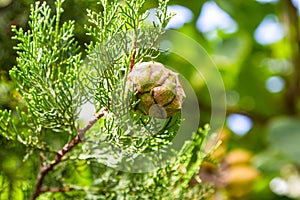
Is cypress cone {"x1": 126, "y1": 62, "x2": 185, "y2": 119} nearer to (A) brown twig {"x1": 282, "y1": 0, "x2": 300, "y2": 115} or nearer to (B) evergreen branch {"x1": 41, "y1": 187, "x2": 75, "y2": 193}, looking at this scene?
(B) evergreen branch {"x1": 41, "y1": 187, "x2": 75, "y2": 193}

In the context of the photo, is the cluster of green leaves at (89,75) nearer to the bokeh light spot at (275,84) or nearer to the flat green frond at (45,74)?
the flat green frond at (45,74)

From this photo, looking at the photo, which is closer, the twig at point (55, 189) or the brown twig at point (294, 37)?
the twig at point (55, 189)

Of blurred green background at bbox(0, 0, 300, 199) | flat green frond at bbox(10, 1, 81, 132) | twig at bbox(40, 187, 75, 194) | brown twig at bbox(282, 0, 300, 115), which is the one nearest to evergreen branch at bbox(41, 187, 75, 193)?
twig at bbox(40, 187, 75, 194)

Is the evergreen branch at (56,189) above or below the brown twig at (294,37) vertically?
below

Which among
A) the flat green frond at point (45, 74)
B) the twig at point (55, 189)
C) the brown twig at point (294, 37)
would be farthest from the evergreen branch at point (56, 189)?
the brown twig at point (294, 37)

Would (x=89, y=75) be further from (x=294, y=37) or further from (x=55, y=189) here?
(x=294, y=37)

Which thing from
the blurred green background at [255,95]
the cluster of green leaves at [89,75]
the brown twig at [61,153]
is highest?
the blurred green background at [255,95]

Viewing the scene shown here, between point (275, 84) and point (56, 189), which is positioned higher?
point (275, 84)

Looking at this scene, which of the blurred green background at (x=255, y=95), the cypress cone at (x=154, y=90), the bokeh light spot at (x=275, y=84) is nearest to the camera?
the cypress cone at (x=154, y=90)

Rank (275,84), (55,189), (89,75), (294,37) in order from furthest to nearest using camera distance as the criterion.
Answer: (275,84), (294,37), (55,189), (89,75)

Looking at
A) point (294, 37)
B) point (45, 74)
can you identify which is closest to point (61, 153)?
point (45, 74)
